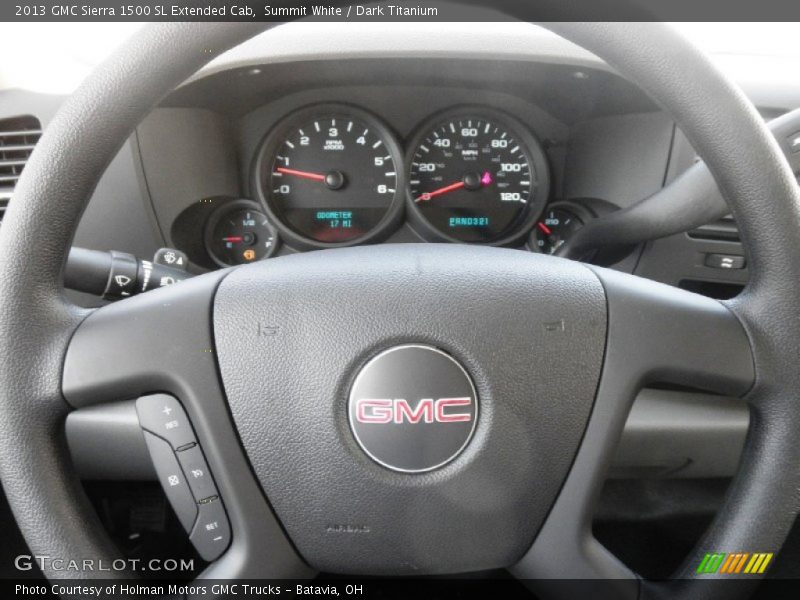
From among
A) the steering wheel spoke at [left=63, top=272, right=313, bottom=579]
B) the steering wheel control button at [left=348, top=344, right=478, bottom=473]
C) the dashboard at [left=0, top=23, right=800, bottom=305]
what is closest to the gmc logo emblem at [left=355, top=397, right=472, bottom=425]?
the steering wheel control button at [left=348, top=344, right=478, bottom=473]

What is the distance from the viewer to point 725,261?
1741 mm

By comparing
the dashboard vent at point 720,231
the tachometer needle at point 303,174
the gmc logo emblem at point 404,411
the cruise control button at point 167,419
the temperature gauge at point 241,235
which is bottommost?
the temperature gauge at point 241,235

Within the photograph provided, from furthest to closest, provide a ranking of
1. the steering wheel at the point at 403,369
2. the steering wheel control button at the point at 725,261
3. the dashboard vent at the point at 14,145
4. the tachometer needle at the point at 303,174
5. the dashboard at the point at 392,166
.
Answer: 1. the tachometer needle at the point at 303,174
2. the dashboard at the point at 392,166
3. the steering wheel control button at the point at 725,261
4. the dashboard vent at the point at 14,145
5. the steering wheel at the point at 403,369

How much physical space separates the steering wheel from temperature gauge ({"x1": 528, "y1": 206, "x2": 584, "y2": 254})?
4.60ft

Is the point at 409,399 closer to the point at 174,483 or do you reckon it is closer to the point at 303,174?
the point at 174,483

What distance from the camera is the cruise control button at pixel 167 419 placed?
0.83 meters

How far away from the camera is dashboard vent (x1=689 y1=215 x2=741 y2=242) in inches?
68.0

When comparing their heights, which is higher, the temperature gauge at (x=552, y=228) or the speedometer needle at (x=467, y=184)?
the speedometer needle at (x=467, y=184)

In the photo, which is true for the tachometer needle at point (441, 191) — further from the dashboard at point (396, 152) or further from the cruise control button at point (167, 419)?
the cruise control button at point (167, 419)

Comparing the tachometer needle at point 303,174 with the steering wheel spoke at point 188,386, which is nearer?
the steering wheel spoke at point 188,386

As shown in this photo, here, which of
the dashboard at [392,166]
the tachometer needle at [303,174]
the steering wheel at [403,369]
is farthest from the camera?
the tachometer needle at [303,174]

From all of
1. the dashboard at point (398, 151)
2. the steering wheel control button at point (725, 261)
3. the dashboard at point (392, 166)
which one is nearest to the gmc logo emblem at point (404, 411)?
the dashboard at point (398, 151)

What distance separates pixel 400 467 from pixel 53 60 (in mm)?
1309

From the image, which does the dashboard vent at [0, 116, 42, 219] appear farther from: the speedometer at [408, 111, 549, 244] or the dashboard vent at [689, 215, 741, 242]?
the dashboard vent at [689, 215, 741, 242]
